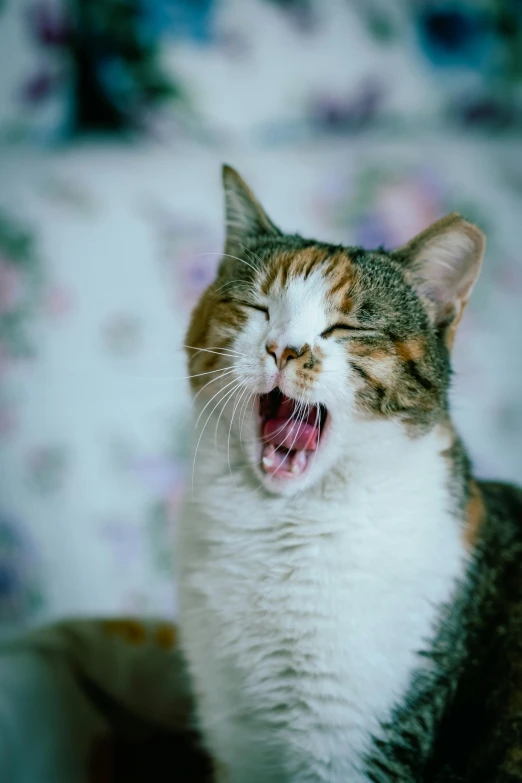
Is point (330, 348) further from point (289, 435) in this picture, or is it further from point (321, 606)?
point (321, 606)

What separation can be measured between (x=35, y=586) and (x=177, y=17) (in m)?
1.29

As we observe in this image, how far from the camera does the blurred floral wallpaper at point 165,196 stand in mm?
1554

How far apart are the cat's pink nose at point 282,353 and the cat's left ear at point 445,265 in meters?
0.21

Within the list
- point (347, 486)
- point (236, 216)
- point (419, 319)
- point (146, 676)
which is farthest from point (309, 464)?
point (146, 676)

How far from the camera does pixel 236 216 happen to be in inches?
41.1

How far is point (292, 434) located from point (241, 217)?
0.35 m

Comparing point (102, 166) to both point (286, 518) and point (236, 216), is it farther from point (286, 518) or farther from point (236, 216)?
point (286, 518)

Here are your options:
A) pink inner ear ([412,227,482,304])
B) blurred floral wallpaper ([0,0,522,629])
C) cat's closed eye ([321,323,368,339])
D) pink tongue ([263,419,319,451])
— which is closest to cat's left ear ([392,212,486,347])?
pink inner ear ([412,227,482,304])

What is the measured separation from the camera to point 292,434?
875mm

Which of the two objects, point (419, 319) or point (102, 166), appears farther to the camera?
point (102, 166)

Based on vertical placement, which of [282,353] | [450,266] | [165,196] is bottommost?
[282,353]

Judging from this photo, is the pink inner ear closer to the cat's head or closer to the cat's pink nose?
the cat's head

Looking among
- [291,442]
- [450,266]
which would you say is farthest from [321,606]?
[450,266]

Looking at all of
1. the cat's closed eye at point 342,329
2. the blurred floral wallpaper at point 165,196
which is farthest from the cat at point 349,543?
the blurred floral wallpaper at point 165,196
